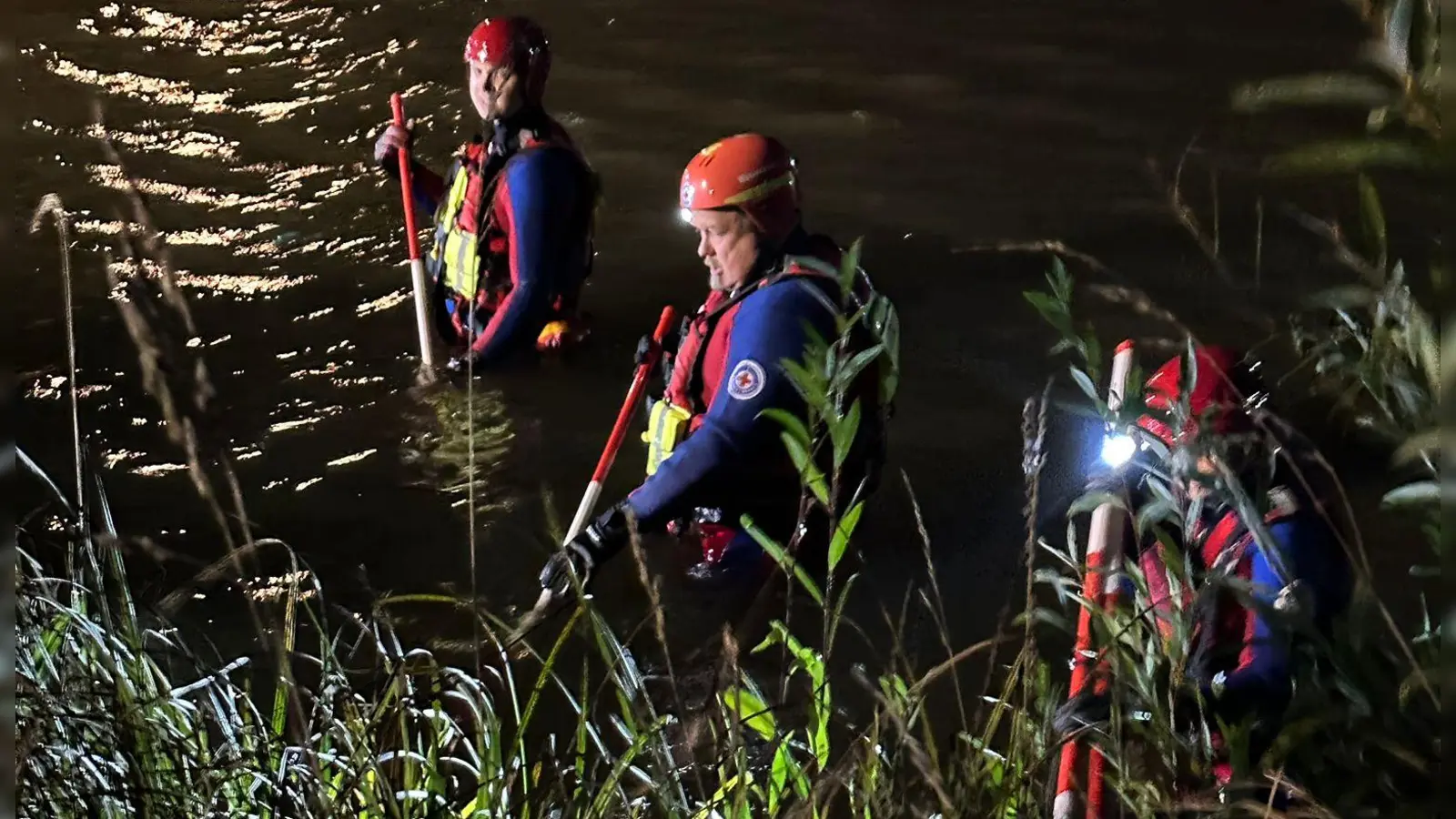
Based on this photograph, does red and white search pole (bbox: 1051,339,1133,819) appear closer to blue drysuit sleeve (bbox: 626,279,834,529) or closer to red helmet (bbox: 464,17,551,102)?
blue drysuit sleeve (bbox: 626,279,834,529)

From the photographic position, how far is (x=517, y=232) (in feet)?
13.6

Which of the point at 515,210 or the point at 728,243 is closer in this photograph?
the point at 728,243

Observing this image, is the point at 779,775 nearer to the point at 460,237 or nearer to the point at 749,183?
the point at 749,183

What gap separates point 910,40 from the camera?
24.7ft

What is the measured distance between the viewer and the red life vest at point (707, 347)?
3.16 metres

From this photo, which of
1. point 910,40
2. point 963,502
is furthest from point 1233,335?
point 910,40

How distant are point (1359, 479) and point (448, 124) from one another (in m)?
4.44

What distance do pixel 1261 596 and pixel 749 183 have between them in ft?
5.26

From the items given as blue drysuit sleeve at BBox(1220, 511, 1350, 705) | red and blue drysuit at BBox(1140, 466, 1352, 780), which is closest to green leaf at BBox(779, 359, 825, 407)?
red and blue drysuit at BBox(1140, 466, 1352, 780)

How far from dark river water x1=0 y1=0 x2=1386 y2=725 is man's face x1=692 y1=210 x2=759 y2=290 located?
0.81m

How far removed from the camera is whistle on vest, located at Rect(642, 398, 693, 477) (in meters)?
3.26

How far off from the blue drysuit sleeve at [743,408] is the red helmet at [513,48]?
1.42 m

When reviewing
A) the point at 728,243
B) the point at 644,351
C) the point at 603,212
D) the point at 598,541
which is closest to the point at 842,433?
the point at 598,541

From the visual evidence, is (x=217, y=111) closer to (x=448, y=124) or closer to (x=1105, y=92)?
(x=448, y=124)
